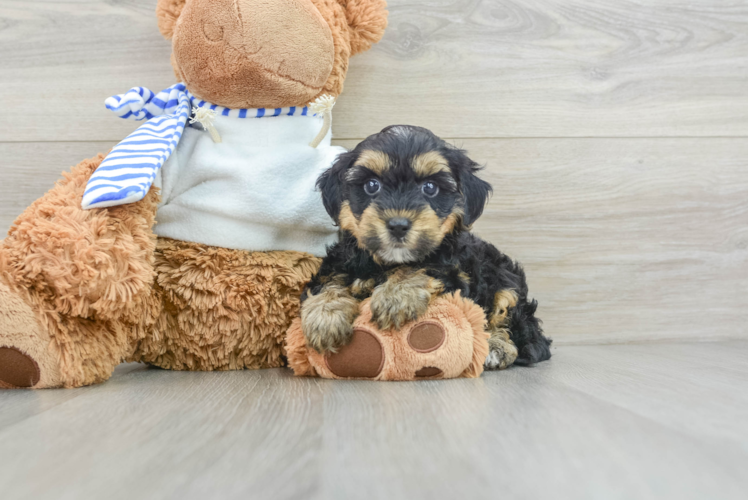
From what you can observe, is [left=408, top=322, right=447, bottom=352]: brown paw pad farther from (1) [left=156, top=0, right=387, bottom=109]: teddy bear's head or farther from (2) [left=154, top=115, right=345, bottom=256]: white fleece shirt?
(1) [left=156, top=0, right=387, bottom=109]: teddy bear's head

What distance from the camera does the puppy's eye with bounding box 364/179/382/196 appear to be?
145cm

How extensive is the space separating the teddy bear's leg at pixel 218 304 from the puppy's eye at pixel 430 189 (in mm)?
442

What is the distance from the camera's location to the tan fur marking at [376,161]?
1420mm

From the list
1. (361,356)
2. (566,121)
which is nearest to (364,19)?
(566,121)

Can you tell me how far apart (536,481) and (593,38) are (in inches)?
73.4

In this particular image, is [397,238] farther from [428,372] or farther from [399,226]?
[428,372]

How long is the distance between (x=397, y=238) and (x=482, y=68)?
104 cm

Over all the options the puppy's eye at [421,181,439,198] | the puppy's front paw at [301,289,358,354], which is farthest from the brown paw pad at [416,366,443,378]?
the puppy's eye at [421,181,439,198]

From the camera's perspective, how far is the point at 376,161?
1.42m

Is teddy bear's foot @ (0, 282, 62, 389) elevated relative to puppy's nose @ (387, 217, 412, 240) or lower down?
lower down

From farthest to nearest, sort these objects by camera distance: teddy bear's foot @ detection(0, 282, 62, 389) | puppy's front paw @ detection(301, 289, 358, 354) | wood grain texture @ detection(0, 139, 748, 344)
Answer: wood grain texture @ detection(0, 139, 748, 344) → puppy's front paw @ detection(301, 289, 358, 354) → teddy bear's foot @ detection(0, 282, 62, 389)

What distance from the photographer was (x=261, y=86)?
1544 millimetres

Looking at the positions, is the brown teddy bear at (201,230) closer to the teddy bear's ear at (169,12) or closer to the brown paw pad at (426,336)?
the teddy bear's ear at (169,12)

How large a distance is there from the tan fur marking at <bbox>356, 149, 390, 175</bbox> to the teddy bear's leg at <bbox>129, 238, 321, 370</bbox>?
38 centimetres
